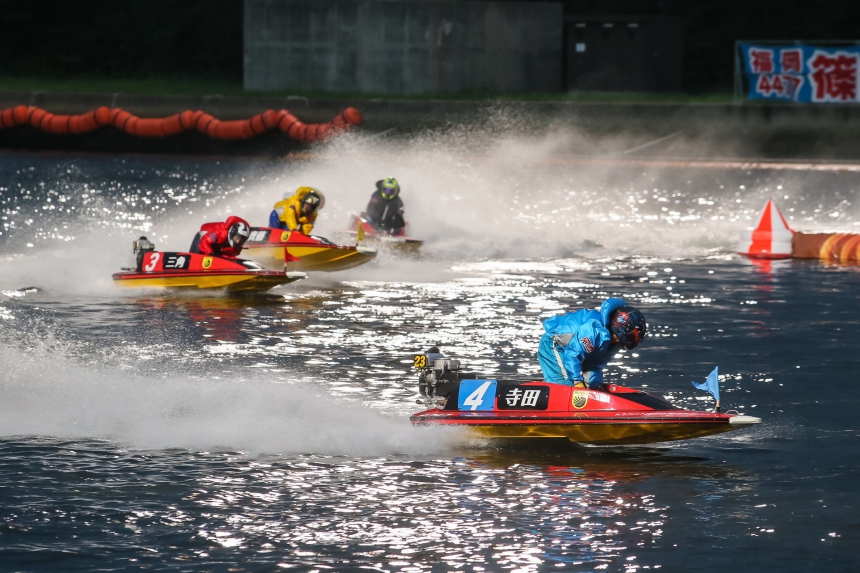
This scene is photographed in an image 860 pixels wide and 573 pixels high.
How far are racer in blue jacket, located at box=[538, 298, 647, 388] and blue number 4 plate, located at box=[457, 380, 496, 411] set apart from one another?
0.55 metres

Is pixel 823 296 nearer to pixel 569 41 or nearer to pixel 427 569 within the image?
pixel 427 569

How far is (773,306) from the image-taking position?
19547 mm

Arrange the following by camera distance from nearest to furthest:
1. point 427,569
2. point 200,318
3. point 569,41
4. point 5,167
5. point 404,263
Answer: point 427,569 → point 200,318 → point 404,263 → point 5,167 → point 569,41

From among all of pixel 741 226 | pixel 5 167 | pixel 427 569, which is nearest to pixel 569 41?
pixel 741 226

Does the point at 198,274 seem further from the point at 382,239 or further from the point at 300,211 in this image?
the point at 382,239

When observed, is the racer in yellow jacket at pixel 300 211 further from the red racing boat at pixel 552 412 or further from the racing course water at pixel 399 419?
the red racing boat at pixel 552 412

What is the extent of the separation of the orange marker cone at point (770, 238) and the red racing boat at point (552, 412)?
1498cm

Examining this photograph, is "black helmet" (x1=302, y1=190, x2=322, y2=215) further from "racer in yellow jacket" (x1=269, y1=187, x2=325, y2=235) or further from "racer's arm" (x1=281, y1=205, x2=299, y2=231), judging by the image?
"racer's arm" (x1=281, y1=205, x2=299, y2=231)

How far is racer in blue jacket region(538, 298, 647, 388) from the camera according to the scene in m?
10.7

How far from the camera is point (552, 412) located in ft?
35.9

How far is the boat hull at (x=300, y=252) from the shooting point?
21.5 m

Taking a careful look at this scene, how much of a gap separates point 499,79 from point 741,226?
15.5m

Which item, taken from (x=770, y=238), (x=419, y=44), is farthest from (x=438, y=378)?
(x=419, y=44)

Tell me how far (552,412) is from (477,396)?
0.66 metres
